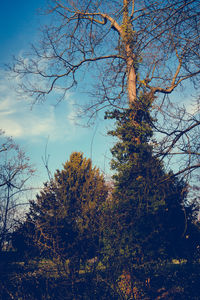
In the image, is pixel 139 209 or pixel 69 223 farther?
pixel 69 223

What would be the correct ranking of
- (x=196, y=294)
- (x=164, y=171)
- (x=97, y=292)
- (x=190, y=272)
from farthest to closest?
(x=190, y=272) < (x=196, y=294) < (x=164, y=171) < (x=97, y=292)

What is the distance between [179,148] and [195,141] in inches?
13.9

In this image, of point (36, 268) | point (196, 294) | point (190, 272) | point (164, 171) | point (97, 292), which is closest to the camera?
point (97, 292)

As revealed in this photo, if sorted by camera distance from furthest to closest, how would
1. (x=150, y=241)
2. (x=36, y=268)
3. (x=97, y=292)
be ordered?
1. (x=150, y=241)
2. (x=36, y=268)
3. (x=97, y=292)

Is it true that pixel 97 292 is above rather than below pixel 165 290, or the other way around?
above

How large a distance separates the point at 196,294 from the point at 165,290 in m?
0.72

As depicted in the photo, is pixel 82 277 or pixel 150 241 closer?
pixel 82 277

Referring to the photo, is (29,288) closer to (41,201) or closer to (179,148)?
(41,201)

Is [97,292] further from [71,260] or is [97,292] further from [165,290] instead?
[165,290]

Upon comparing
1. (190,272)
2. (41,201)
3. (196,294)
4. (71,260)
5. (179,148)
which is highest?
(179,148)

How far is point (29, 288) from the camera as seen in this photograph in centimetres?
323

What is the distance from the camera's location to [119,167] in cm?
775

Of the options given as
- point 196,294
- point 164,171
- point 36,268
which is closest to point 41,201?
point 36,268

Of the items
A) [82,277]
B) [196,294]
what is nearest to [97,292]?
[82,277]
